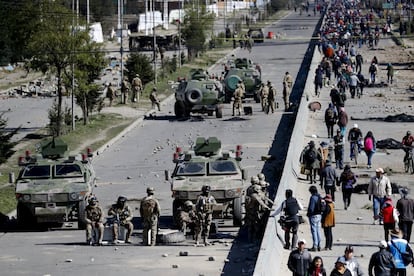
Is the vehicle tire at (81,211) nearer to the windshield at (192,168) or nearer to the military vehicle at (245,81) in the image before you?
the windshield at (192,168)

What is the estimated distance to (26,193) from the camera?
93.5 feet

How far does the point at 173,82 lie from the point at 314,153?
39548 mm

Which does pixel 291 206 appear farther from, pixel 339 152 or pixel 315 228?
pixel 339 152

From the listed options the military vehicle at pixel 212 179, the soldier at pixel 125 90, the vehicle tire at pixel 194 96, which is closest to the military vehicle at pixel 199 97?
the vehicle tire at pixel 194 96

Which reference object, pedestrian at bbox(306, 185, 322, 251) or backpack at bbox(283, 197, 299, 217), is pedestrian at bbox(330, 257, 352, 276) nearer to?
backpack at bbox(283, 197, 299, 217)

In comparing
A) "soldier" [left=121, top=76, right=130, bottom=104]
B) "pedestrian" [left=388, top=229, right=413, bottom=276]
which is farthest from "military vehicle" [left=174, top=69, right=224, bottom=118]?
"pedestrian" [left=388, top=229, right=413, bottom=276]

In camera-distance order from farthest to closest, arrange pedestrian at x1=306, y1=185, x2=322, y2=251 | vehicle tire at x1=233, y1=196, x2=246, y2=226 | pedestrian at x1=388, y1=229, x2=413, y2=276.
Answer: vehicle tire at x1=233, y1=196, x2=246, y2=226, pedestrian at x1=306, y1=185, x2=322, y2=251, pedestrian at x1=388, y1=229, x2=413, y2=276

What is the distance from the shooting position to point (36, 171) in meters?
29.5

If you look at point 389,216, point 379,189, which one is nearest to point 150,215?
point 389,216

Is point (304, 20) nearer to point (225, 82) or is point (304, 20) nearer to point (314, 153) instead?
point (225, 82)

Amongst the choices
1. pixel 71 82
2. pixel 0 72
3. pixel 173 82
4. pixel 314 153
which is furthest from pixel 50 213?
pixel 0 72

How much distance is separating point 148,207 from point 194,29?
69.3 metres

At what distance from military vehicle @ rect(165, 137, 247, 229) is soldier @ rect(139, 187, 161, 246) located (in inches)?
48.3

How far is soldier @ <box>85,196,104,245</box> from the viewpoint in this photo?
87.5ft
